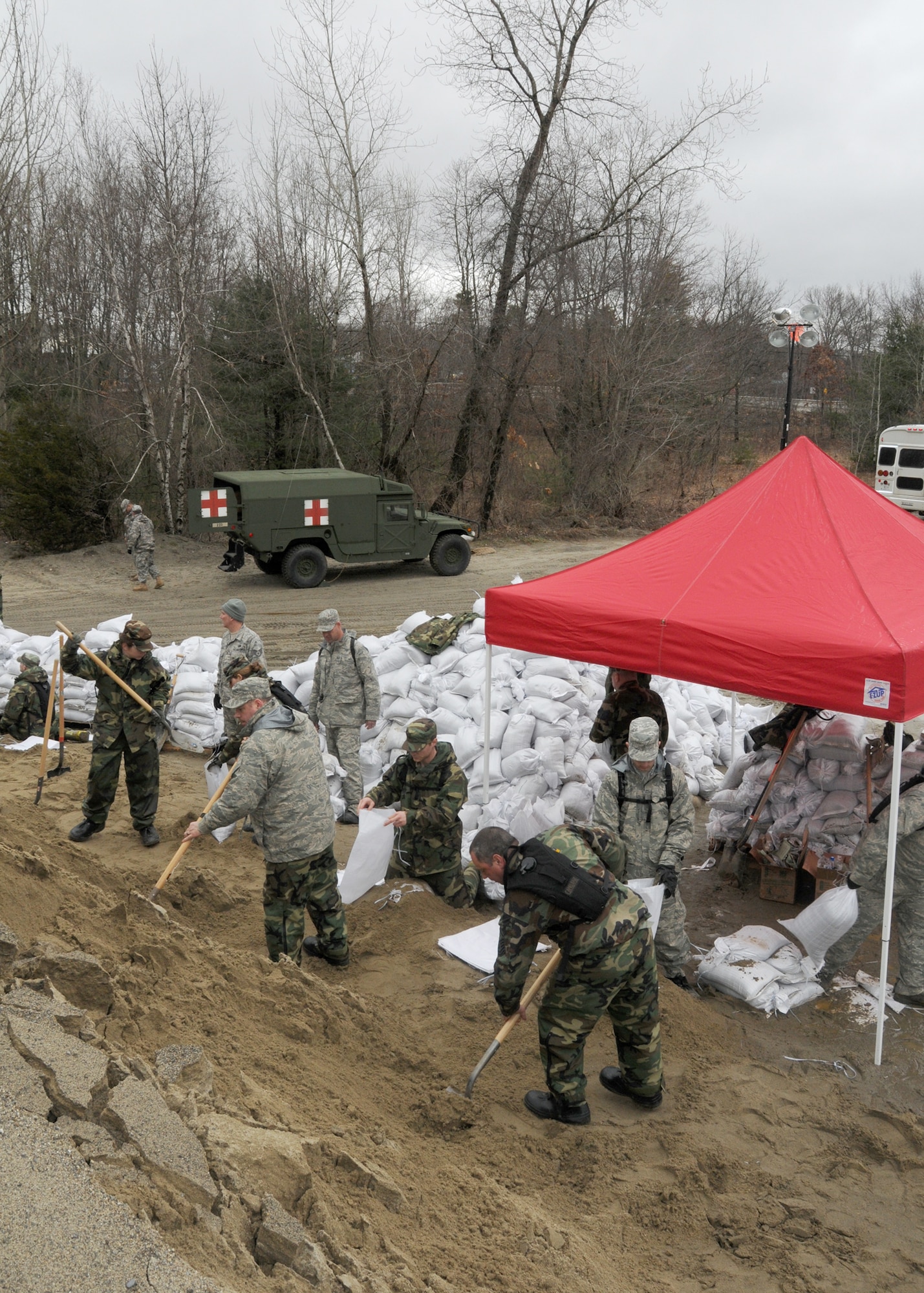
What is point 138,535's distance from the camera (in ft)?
51.1

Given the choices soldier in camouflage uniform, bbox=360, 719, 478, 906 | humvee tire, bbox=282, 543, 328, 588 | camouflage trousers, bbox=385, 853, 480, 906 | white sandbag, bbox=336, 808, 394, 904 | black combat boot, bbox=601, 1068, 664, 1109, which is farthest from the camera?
humvee tire, bbox=282, 543, 328, 588

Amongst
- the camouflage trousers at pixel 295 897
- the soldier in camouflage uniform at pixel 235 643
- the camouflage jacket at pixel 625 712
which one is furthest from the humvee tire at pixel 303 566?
the camouflage trousers at pixel 295 897

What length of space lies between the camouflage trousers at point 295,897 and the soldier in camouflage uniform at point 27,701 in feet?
14.3

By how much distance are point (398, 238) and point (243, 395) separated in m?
5.12

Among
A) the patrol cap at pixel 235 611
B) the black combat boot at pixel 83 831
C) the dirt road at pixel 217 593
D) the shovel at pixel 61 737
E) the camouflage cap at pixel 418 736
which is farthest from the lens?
the dirt road at pixel 217 593

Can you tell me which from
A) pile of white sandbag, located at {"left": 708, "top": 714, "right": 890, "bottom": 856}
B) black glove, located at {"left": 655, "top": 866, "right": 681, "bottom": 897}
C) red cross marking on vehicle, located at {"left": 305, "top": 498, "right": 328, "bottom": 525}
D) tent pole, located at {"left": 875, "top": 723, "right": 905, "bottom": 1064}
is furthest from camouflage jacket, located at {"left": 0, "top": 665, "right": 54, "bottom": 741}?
red cross marking on vehicle, located at {"left": 305, "top": 498, "right": 328, "bottom": 525}

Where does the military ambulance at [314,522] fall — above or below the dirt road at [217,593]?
above

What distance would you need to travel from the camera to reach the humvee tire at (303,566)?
50.9ft

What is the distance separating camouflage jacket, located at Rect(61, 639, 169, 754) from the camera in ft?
22.0

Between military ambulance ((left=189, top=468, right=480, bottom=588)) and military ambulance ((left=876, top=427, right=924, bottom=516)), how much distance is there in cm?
1130

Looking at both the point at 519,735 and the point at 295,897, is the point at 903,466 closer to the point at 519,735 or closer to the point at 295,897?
the point at 519,735

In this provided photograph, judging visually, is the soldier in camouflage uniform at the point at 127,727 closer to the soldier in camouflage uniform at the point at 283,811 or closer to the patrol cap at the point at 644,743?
the soldier in camouflage uniform at the point at 283,811

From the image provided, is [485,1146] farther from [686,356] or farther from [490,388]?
[686,356]

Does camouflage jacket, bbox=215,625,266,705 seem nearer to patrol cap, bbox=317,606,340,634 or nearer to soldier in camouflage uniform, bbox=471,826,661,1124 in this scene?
patrol cap, bbox=317,606,340,634
